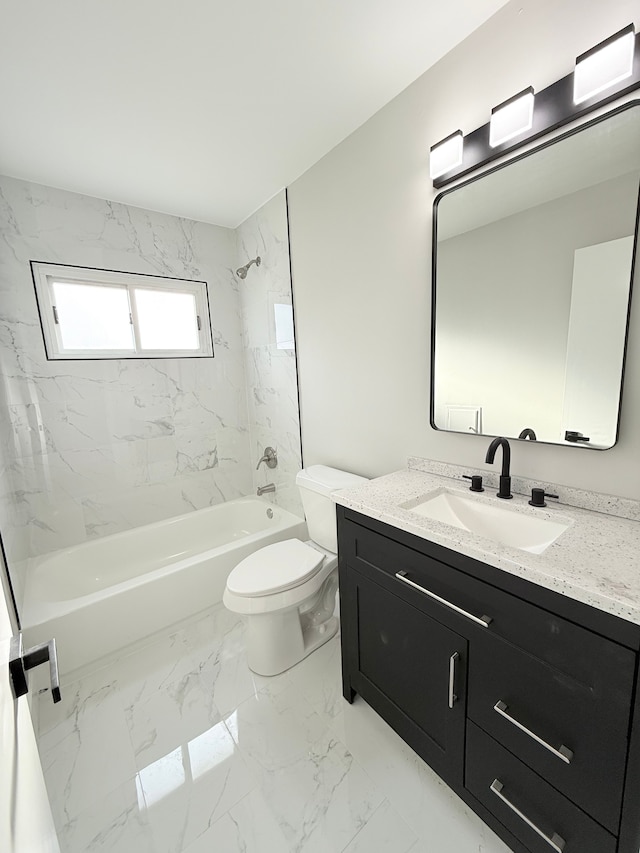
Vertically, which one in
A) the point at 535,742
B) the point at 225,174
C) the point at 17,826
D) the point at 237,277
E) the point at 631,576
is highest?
the point at 225,174

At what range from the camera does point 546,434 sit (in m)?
1.23

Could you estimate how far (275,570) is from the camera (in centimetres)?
170

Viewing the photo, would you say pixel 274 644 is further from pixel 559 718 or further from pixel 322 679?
pixel 559 718

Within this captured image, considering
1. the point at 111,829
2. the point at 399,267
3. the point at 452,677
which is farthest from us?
the point at 399,267

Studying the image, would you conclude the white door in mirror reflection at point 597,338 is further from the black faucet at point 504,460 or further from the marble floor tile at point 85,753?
the marble floor tile at point 85,753

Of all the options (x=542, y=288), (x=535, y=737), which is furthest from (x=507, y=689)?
(x=542, y=288)

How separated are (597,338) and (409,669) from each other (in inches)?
47.3

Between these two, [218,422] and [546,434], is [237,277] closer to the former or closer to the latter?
[218,422]

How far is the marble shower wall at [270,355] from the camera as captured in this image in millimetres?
2354

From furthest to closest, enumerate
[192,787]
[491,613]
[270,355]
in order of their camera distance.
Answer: [270,355]
[192,787]
[491,613]

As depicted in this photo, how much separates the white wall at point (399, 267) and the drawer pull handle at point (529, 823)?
0.88 meters

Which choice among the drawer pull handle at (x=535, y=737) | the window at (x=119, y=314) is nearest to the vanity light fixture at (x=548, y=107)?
the drawer pull handle at (x=535, y=737)

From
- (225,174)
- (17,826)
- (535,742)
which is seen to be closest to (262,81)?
(225,174)

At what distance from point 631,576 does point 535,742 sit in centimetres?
47
